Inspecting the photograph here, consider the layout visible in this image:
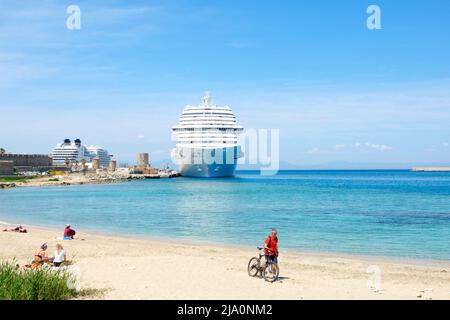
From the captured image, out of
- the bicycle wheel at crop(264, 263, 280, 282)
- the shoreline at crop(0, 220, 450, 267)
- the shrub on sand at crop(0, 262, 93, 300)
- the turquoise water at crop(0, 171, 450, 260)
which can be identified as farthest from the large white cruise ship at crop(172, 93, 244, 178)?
the shrub on sand at crop(0, 262, 93, 300)

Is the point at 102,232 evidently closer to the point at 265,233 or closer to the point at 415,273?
the point at 265,233

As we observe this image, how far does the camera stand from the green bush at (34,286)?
10.2m

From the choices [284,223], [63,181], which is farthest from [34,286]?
[63,181]

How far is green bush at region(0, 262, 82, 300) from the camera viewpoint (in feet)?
33.6

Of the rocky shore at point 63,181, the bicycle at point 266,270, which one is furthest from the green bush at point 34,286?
the rocky shore at point 63,181

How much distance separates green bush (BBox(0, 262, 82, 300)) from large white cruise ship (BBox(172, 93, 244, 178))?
8444 cm

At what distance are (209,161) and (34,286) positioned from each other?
8544cm

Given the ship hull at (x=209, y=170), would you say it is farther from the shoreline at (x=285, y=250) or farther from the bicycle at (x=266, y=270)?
the bicycle at (x=266, y=270)

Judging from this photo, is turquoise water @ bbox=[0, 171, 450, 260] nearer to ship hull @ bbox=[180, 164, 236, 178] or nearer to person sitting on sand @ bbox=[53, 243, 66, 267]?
person sitting on sand @ bbox=[53, 243, 66, 267]

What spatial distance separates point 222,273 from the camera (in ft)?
50.3
